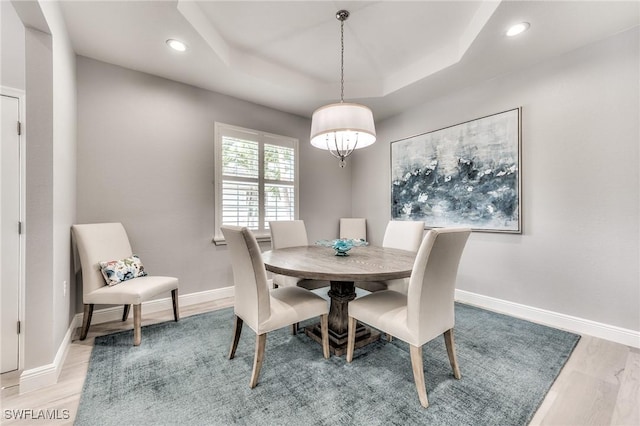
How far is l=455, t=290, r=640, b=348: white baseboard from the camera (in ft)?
7.13

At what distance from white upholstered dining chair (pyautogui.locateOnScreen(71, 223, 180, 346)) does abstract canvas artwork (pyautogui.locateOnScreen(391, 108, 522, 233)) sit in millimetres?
3106

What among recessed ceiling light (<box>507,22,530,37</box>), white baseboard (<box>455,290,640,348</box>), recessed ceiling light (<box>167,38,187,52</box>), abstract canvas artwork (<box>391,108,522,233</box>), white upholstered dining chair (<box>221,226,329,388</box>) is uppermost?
recessed ceiling light (<box>167,38,187,52</box>)

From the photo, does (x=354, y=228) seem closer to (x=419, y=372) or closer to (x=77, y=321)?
(x=419, y=372)

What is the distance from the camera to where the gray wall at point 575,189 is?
2.18 m

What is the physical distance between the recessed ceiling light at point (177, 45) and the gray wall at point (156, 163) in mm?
685

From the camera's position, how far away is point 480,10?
2.16 m

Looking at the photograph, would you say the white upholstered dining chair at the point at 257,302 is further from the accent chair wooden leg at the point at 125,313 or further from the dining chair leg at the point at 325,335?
the accent chair wooden leg at the point at 125,313

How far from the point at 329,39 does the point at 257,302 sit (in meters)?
2.49

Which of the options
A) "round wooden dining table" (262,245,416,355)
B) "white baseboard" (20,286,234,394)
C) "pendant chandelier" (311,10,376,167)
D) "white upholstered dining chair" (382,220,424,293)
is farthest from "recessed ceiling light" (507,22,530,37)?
"white baseboard" (20,286,234,394)

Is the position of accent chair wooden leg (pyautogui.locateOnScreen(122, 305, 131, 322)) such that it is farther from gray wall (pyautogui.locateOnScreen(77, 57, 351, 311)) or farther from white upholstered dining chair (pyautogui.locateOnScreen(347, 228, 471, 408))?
white upholstered dining chair (pyautogui.locateOnScreen(347, 228, 471, 408))

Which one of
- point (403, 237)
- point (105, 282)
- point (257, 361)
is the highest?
point (403, 237)

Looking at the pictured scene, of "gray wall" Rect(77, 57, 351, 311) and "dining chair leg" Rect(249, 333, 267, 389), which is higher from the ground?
"gray wall" Rect(77, 57, 351, 311)

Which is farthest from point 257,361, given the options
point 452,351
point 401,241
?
point 401,241

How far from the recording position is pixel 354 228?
4379 millimetres
